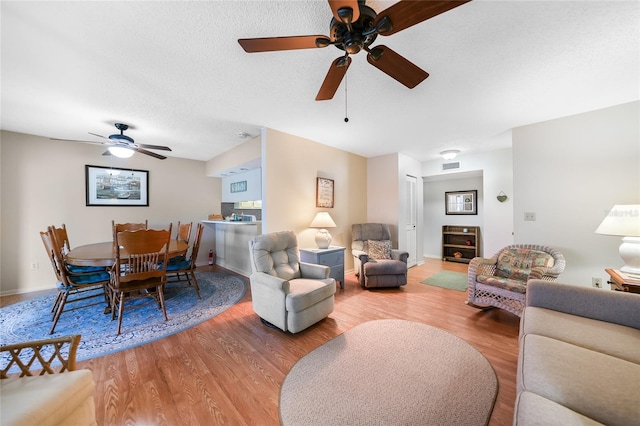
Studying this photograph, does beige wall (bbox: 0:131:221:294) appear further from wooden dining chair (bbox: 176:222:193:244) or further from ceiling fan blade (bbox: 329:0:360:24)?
ceiling fan blade (bbox: 329:0:360:24)

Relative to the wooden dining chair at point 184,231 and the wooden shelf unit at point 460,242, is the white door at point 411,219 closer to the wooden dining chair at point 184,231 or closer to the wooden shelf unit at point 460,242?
the wooden shelf unit at point 460,242

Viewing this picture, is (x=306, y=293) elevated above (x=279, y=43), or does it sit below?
below

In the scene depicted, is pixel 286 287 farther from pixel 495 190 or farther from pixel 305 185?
pixel 495 190

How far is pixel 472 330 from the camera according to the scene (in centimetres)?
234

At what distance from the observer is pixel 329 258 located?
3414 millimetres

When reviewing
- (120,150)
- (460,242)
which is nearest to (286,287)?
(120,150)

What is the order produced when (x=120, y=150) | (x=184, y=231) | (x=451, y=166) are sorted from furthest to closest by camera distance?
(x=451, y=166) < (x=184, y=231) < (x=120, y=150)

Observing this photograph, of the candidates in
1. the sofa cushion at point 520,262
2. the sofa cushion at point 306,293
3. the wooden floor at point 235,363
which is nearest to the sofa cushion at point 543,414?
the wooden floor at point 235,363

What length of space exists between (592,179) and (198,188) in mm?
6937

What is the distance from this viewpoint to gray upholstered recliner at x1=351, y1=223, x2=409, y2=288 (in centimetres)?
356

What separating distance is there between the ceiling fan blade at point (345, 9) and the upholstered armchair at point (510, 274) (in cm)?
289

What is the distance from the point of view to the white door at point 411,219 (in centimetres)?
499

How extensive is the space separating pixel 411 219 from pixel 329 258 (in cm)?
269

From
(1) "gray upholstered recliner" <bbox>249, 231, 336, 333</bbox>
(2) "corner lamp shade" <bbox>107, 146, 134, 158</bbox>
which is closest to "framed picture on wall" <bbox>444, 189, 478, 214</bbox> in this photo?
(1) "gray upholstered recliner" <bbox>249, 231, 336, 333</bbox>
